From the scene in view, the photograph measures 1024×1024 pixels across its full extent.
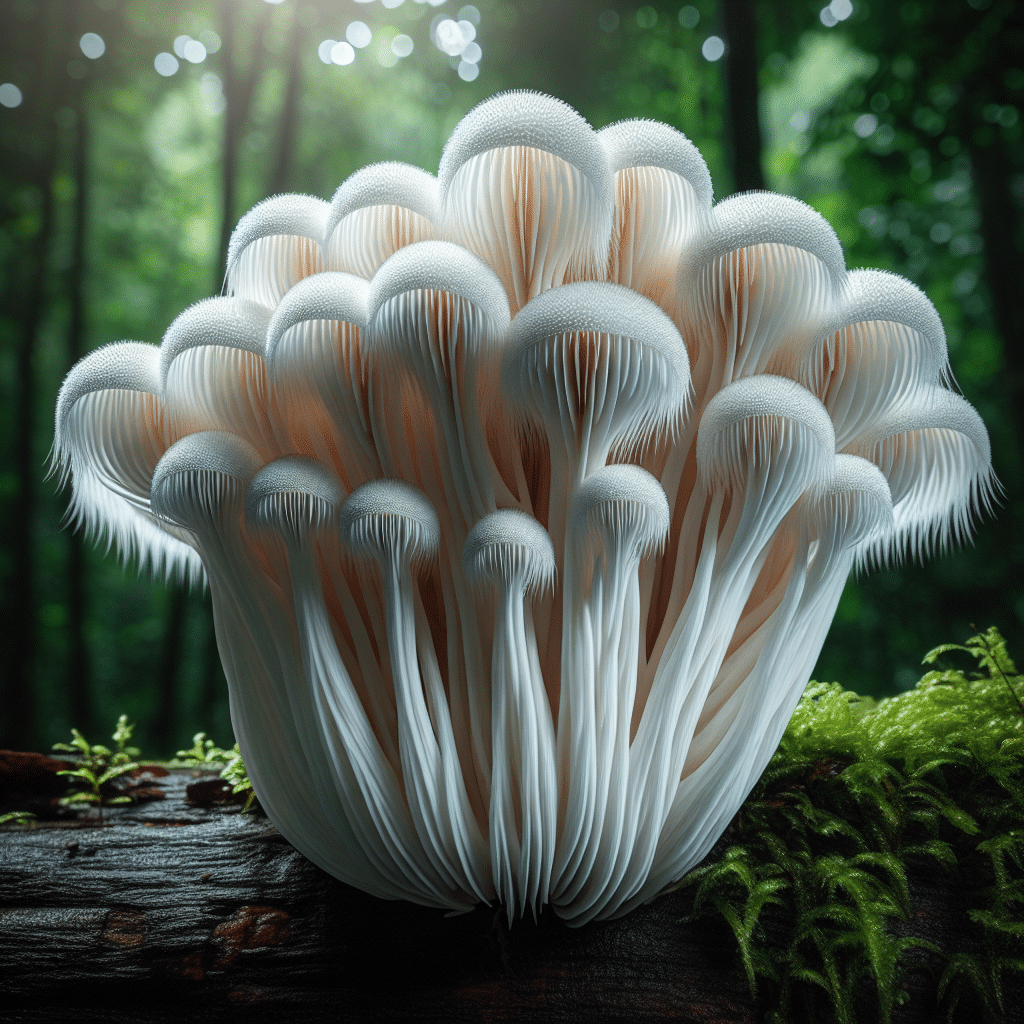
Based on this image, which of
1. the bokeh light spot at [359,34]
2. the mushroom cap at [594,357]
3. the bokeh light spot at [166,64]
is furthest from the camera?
the bokeh light spot at [359,34]

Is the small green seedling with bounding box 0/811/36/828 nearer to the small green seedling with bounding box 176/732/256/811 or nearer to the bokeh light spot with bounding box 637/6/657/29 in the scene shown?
the small green seedling with bounding box 176/732/256/811

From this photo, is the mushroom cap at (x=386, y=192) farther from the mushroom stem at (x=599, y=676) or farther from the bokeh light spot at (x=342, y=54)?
the bokeh light spot at (x=342, y=54)

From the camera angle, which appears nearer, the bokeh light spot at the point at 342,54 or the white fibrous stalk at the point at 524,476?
the white fibrous stalk at the point at 524,476

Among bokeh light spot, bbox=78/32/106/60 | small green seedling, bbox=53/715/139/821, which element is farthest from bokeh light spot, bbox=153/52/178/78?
small green seedling, bbox=53/715/139/821

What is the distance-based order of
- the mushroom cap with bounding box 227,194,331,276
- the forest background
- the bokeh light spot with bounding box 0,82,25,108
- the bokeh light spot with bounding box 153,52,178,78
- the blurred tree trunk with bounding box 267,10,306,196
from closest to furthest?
the mushroom cap with bounding box 227,194,331,276 < the forest background < the blurred tree trunk with bounding box 267,10,306,196 < the bokeh light spot with bounding box 0,82,25,108 < the bokeh light spot with bounding box 153,52,178,78

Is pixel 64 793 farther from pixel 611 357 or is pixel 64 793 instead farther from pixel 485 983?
pixel 611 357

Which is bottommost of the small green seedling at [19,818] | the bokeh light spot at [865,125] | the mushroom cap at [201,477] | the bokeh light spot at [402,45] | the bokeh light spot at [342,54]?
the small green seedling at [19,818]

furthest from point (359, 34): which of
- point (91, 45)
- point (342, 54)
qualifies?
point (91, 45)

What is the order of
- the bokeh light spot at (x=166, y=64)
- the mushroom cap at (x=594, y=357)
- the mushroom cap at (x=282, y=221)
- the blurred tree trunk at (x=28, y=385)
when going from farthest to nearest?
1. the bokeh light spot at (x=166, y=64)
2. the blurred tree trunk at (x=28, y=385)
3. the mushroom cap at (x=282, y=221)
4. the mushroom cap at (x=594, y=357)

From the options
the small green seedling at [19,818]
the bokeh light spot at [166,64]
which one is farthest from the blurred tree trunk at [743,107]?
the bokeh light spot at [166,64]
